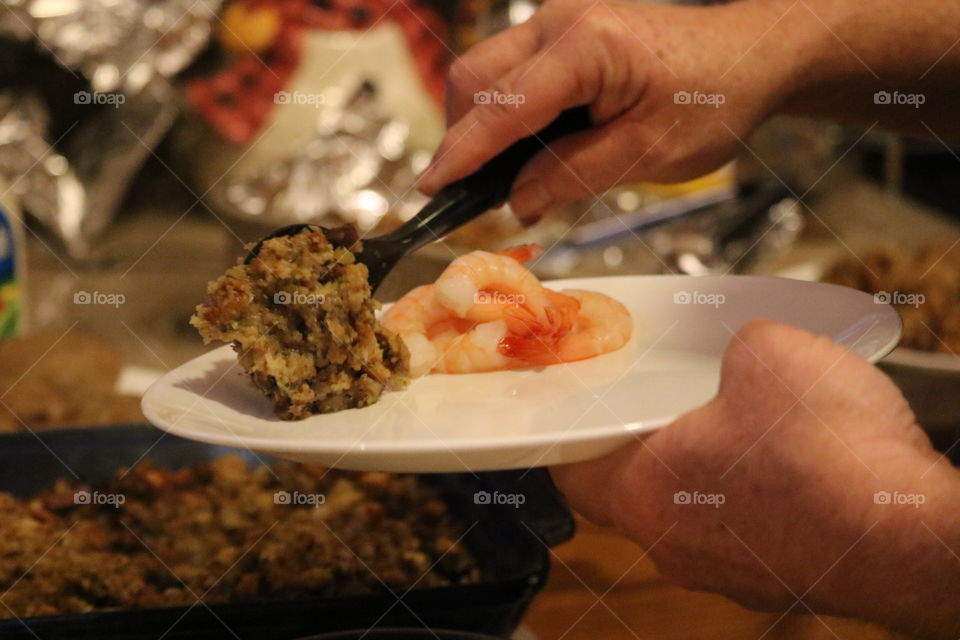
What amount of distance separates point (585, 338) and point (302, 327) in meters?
0.33

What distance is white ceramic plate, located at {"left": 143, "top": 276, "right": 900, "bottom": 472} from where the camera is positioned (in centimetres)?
81

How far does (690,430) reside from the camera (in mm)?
845

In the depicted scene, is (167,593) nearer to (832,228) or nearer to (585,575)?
(585,575)

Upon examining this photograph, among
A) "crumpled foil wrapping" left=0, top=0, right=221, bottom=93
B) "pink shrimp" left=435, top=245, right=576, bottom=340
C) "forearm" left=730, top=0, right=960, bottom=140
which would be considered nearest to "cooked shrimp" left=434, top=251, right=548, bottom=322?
"pink shrimp" left=435, top=245, right=576, bottom=340

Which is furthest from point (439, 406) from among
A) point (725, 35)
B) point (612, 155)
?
point (725, 35)

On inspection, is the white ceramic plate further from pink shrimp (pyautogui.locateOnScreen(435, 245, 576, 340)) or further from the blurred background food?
the blurred background food

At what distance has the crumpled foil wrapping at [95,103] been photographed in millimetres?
2469

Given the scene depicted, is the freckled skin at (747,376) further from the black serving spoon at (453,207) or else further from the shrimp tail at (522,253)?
the shrimp tail at (522,253)

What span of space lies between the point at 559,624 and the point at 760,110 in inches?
31.6

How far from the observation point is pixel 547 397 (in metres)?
0.96

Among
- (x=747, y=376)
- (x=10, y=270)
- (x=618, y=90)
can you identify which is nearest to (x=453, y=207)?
(x=618, y=90)

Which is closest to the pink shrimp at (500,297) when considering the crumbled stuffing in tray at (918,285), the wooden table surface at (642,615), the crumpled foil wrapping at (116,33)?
the wooden table surface at (642,615)

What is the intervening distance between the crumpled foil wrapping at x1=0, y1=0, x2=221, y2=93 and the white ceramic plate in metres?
1.79

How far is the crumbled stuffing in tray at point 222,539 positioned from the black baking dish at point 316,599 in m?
0.03
